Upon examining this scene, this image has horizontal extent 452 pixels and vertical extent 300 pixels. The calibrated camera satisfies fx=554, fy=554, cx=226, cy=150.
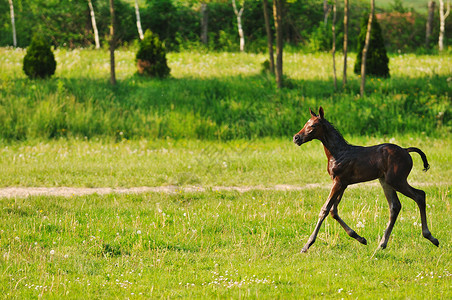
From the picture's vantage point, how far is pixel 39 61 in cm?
2138

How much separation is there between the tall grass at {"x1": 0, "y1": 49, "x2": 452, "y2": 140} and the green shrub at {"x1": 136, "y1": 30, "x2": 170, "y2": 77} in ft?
2.36

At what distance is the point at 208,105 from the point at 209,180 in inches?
301

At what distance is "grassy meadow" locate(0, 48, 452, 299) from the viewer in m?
6.22

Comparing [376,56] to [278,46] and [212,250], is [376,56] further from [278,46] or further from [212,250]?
[212,250]

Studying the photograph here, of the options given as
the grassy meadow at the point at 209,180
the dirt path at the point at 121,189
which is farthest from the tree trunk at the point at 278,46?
the dirt path at the point at 121,189

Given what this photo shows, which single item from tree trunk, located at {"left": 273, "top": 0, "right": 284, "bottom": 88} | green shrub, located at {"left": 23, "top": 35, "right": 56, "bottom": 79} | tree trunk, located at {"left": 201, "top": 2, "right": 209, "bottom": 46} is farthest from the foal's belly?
tree trunk, located at {"left": 201, "top": 2, "right": 209, "bottom": 46}

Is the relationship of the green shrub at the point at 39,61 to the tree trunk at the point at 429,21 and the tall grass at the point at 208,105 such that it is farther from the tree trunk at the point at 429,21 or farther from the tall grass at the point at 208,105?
the tree trunk at the point at 429,21

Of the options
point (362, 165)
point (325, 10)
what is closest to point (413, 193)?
point (362, 165)

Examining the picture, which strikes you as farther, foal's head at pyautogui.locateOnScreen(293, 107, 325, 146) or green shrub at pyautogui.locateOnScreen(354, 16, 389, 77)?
green shrub at pyautogui.locateOnScreen(354, 16, 389, 77)

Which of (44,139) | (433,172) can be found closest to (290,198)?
(433,172)

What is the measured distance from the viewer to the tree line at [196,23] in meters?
35.2

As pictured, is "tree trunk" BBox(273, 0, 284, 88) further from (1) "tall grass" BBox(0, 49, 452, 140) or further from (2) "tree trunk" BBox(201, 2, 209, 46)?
(2) "tree trunk" BBox(201, 2, 209, 46)

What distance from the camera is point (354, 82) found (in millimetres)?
21547

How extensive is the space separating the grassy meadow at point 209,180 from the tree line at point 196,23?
25.0ft
